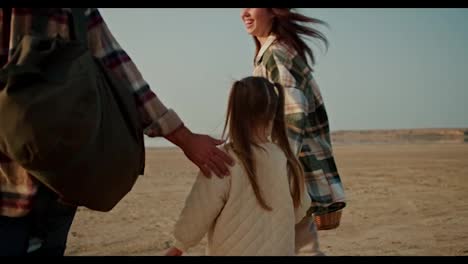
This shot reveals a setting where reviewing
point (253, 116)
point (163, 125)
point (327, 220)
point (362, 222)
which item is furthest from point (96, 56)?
point (362, 222)

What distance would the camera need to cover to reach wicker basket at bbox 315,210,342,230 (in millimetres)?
2980

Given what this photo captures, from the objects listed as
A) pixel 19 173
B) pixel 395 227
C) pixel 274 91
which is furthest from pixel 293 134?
pixel 395 227

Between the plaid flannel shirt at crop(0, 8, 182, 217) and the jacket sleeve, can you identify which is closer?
the plaid flannel shirt at crop(0, 8, 182, 217)

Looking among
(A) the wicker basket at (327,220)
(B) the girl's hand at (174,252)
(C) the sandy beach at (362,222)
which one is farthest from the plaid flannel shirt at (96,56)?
(C) the sandy beach at (362,222)

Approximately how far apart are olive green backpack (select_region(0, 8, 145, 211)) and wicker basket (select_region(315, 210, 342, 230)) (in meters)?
1.32

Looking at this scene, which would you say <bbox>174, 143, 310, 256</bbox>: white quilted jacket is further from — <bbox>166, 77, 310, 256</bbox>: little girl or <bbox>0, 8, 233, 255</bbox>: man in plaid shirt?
<bbox>0, 8, 233, 255</bbox>: man in plaid shirt

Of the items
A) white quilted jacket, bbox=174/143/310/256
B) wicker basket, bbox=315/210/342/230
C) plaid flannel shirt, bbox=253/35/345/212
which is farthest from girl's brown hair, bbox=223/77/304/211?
wicker basket, bbox=315/210/342/230

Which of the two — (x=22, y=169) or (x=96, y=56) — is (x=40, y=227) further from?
(x=96, y=56)

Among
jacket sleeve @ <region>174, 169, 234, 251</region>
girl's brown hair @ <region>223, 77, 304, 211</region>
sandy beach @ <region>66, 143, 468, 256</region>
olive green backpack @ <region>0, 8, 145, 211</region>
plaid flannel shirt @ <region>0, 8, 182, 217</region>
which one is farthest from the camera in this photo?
sandy beach @ <region>66, 143, 468, 256</region>

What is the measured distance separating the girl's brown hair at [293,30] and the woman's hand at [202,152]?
1.02 meters

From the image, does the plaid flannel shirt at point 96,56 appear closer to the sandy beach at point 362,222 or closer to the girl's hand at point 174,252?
the girl's hand at point 174,252

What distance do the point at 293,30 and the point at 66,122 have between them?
1.75m

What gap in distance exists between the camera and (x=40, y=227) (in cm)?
186

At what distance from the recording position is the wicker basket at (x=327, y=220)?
2980 millimetres
